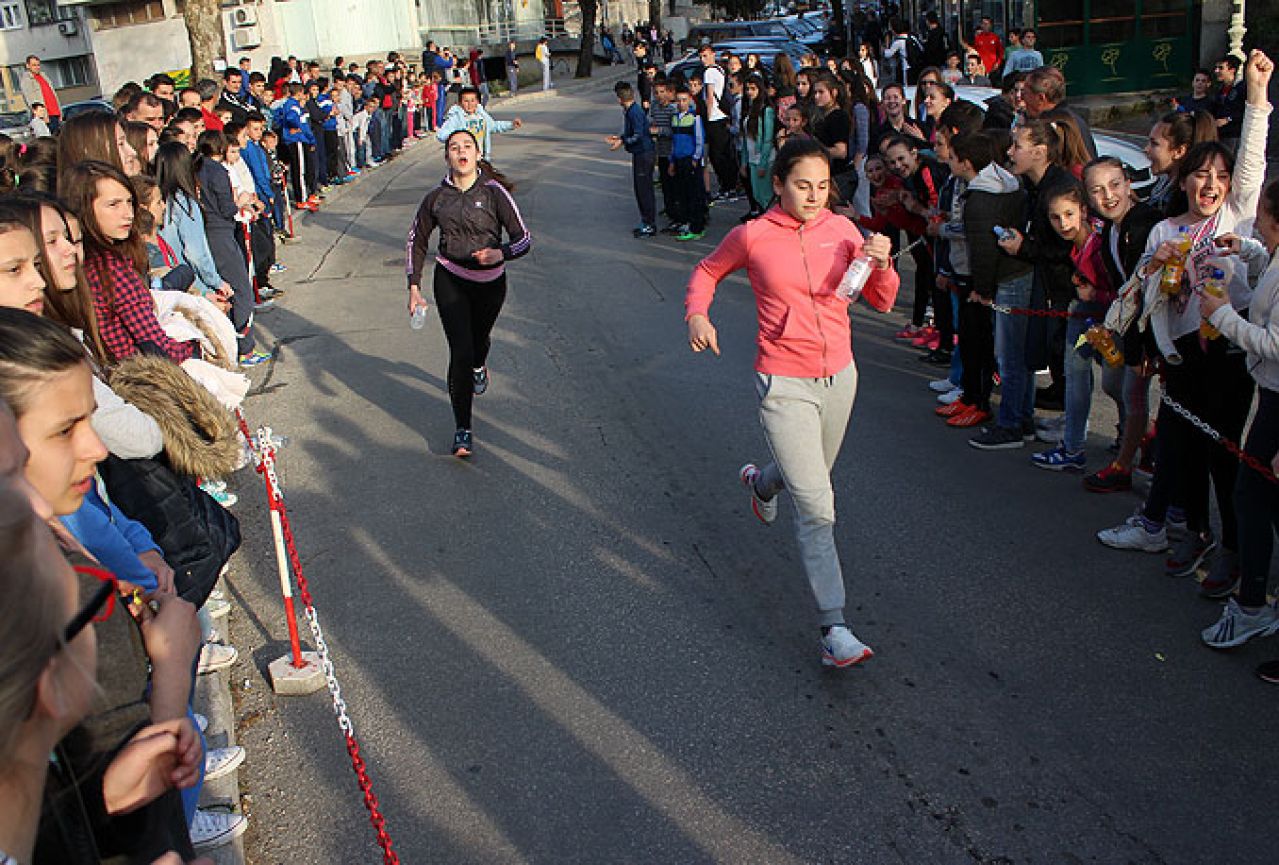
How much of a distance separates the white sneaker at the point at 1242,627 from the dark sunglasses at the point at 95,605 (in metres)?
4.25

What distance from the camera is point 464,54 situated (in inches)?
2053

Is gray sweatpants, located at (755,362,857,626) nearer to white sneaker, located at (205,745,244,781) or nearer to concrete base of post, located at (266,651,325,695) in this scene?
concrete base of post, located at (266,651,325,695)

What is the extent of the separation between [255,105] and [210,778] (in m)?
16.5

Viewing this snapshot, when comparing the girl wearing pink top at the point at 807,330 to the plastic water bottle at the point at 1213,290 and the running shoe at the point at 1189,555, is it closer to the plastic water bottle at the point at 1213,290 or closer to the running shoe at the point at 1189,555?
the plastic water bottle at the point at 1213,290

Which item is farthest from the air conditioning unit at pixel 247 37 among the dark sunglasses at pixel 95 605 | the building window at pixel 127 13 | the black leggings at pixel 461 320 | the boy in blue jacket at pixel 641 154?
the dark sunglasses at pixel 95 605

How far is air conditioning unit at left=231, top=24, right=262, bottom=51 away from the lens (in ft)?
156

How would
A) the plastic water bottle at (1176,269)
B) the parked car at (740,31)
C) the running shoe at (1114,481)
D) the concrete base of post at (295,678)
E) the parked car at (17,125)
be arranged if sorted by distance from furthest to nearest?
1. the parked car at (740,31)
2. the parked car at (17,125)
3. the running shoe at (1114,481)
4. the plastic water bottle at (1176,269)
5. the concrete base of post at (295,678)

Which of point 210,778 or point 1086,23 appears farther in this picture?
point 1086,23

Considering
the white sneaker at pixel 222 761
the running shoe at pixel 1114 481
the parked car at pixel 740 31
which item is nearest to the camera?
the white sneaker at pixel 222 761

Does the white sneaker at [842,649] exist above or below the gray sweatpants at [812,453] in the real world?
below

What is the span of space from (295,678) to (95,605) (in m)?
3.25

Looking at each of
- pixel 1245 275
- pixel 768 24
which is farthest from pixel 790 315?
pixel 768 24

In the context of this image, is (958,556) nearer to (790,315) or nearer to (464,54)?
(790,315)

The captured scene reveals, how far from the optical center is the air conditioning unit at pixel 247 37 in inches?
1875
